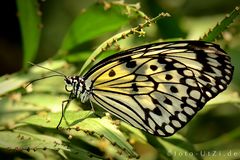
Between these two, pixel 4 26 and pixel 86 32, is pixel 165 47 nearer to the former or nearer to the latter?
pixel 86 32

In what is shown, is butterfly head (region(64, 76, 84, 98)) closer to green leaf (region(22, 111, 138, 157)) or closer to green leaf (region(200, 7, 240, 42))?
green leaf (region(22, 111, 138, 157))

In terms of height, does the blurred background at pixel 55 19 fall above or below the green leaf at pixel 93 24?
above

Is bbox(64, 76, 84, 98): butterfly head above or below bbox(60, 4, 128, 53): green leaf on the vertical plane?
below

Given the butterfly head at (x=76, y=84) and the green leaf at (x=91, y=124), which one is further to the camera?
the butterfly head at (x=76, y=84)

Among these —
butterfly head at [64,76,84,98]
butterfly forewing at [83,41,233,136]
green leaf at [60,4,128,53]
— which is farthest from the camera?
green leaf at [60,4,128,53]

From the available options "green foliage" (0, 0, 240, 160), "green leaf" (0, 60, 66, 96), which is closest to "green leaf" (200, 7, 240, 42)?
"green foliage" (0, 0, 240, 160)

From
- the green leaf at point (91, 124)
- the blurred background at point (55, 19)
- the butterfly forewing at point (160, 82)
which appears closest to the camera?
the green leaf at point (91, 124)

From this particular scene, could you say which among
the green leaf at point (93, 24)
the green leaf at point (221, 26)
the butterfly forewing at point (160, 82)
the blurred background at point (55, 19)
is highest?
the blurred background at point (55, 19)

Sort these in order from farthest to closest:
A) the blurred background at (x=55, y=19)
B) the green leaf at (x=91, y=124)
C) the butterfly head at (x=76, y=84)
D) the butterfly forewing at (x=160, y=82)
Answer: the blurred background at (x=55, y=19), the butterfly head at (x=76, y=84), the butterfly forewing at (x=160, y=82), the green leaf at (x=91, y=124)

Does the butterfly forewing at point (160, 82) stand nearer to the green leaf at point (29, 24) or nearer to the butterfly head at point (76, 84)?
the butterfly head at point (76, 84)

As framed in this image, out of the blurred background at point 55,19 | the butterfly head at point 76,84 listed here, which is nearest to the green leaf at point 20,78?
the butterfly head at point 76,84
